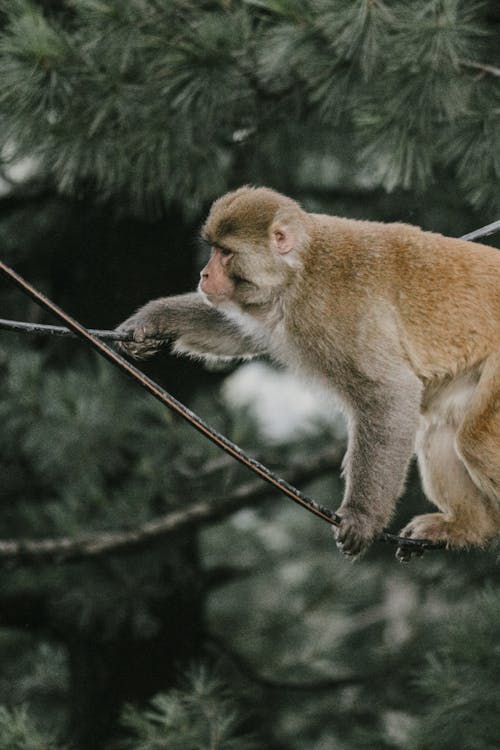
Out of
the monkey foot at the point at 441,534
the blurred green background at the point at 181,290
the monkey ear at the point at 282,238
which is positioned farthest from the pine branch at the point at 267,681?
the monkey ear at the point at 282,238

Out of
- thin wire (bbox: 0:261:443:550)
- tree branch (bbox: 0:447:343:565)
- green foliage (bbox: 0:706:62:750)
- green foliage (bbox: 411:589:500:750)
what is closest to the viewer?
thin wire (bbox: 0:261:443:550)

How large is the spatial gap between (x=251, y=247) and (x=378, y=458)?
0.76 metres

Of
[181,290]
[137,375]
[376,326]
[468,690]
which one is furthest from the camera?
[181,290]

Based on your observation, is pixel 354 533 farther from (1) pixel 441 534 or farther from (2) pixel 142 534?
(2) pixel 142 534

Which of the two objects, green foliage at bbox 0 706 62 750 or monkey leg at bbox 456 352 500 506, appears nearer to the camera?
monkey leg at bbox 456 352 500 506

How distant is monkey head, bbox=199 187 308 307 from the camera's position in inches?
135

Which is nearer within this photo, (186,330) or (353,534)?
(353,534)

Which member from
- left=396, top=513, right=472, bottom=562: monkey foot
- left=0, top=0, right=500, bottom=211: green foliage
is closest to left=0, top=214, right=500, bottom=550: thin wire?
left=396, top=513, right=472, bottom=562: monkey foot

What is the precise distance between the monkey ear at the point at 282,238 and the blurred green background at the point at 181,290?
17.9 inches

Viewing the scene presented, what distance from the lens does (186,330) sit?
357 cm

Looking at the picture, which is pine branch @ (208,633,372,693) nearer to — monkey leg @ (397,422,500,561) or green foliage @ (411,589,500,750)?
green foliage @ (411,589,500,750)

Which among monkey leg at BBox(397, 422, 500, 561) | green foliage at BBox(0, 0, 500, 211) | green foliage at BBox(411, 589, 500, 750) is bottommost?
green foliage at BBox(411, 589, 500, 750)

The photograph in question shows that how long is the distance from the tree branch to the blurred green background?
26mm

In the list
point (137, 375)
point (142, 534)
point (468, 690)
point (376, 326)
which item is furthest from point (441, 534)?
point (142, 534)
